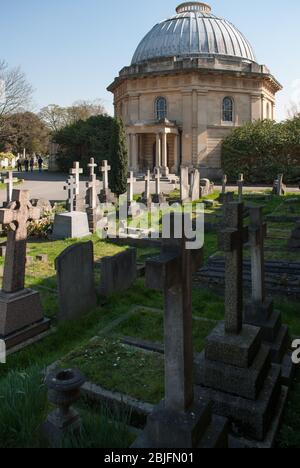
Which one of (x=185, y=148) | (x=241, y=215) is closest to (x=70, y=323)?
(x=241, y=215)

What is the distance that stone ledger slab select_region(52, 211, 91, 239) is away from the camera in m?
12.7

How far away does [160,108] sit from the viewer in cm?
3759

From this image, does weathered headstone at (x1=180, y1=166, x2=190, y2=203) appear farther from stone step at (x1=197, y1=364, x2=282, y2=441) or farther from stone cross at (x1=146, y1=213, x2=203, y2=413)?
stone cross at (x1=146, y1=213, x2=203, y2=413)

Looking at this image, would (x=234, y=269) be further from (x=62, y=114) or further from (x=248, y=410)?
(x=62, y=114)

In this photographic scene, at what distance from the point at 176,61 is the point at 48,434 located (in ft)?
120

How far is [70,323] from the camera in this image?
614cm

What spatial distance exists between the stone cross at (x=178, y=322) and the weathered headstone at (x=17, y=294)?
327cm

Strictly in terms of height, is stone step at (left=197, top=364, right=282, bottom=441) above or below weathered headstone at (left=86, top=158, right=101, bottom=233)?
below

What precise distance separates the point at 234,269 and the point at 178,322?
1.12 metres

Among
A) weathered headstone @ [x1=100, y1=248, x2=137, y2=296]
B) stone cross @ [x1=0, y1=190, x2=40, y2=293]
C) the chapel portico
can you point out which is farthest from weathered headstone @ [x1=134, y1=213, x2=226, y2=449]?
the chapel portico

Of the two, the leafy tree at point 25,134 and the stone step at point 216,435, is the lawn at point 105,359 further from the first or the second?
the leafy tree at point 25,134

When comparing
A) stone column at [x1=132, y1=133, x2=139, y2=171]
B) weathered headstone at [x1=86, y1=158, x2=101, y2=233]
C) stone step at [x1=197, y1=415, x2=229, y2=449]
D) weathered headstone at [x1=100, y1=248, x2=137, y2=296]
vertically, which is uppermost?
stone column at [x1=132, y1=133, x2=139, y2=171]
